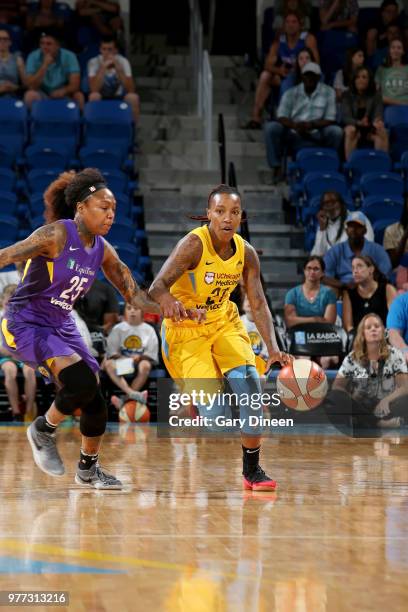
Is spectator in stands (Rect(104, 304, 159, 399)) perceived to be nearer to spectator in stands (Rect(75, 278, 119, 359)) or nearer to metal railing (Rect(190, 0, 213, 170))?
spectator in stands (Rect(75, 278, 119, 359))

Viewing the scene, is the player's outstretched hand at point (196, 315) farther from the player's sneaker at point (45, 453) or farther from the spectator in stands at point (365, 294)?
the spectator in stands at point (365, 294)

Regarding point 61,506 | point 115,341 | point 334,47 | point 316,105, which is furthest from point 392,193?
point 61,506

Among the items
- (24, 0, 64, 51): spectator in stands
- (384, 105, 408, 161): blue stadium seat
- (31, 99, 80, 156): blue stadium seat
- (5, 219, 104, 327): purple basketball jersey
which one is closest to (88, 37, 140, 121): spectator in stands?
(31, 99, 80, 156): blue stadium seat

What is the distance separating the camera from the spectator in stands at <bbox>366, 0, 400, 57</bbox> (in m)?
14.0

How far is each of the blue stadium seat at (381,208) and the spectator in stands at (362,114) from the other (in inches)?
40.9

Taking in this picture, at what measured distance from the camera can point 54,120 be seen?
12445 millimetres

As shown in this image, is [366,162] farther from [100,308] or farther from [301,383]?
[301,383]

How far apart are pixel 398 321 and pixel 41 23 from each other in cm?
676

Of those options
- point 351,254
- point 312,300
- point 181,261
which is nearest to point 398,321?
point 312,300

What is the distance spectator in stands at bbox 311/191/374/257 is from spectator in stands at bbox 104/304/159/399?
232 cm

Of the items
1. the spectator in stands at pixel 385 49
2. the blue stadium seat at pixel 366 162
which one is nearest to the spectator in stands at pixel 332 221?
the blue stadium seat at pixel 366 162

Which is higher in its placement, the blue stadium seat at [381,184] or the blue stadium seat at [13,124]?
the blue stadium seat at [13,124]

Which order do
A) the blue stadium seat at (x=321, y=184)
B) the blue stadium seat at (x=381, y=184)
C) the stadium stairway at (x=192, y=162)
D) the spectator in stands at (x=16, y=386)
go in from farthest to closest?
the stadium stairway at (x=192, y=162) → the blue stadium seat at (x=381, y=184) → the blue stadium seat at (x=321, y=184) → the spectator in stands at (x=16, y=386)

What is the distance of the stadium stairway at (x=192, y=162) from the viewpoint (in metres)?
12.4
